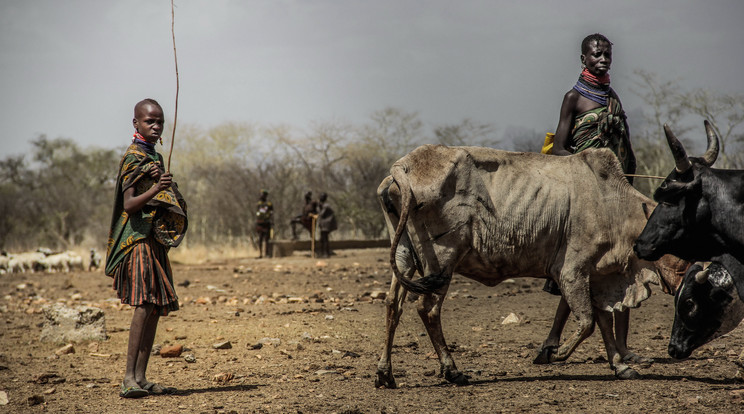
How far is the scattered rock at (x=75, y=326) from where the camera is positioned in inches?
300

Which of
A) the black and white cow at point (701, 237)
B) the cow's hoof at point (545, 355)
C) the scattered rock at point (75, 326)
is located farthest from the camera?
the scattered rock at point (75, 326)

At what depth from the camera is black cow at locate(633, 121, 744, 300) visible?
4344 millimetres

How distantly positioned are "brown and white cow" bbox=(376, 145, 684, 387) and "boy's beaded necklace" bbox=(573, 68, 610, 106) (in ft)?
2.05

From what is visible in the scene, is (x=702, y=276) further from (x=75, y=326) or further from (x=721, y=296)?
(x=75, y=326)

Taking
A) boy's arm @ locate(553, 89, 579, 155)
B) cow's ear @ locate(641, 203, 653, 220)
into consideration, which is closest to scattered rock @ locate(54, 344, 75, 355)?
boy's arm @ locate(553, 89, 579, 155)

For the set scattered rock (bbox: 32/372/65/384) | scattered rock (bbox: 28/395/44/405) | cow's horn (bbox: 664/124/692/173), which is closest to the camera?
cow's horn (bbox: 664/124/692/173)

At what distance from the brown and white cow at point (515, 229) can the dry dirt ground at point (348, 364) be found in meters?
0.41

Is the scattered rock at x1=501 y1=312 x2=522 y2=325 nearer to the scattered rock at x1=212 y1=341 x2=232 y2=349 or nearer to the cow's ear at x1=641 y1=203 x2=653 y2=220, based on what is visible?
the cow's ear at x1=641 y1=203 x2=653 y2=220

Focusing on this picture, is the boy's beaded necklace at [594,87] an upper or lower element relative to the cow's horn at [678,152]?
upper

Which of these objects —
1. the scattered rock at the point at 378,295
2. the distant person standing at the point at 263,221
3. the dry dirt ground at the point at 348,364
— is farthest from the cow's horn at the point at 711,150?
the distant person standing at the point at 263,221

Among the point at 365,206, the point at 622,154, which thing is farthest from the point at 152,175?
the point at 365,206

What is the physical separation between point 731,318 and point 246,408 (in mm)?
A: 3147

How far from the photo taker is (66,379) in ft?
19.1

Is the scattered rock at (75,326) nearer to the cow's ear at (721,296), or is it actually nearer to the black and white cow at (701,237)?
the black and white cow at (701,237)
